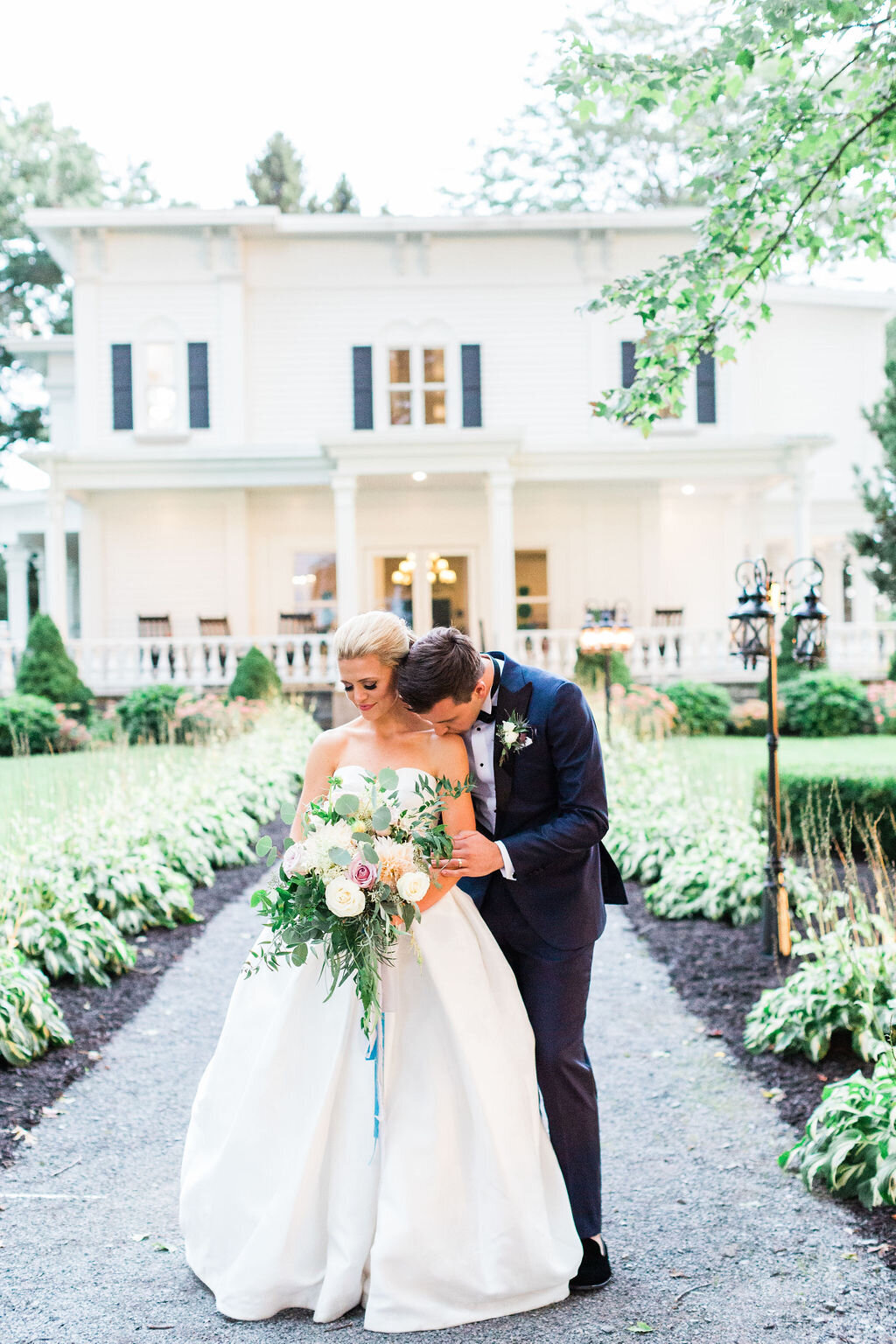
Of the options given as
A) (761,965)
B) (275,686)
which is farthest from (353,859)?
(275,686)

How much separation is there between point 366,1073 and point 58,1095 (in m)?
2.14

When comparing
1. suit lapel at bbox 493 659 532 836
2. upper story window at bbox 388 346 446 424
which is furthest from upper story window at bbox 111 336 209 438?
suit lapel at bbox 493 659 532 836

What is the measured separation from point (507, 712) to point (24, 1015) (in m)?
3.02

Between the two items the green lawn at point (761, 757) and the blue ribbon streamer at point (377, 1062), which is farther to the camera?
the green lawn at point (761, 757)

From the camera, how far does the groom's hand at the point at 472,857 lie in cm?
307

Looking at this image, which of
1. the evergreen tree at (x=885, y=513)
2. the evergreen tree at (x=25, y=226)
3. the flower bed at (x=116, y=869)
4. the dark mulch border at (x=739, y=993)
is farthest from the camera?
the evergreen tree at (x=25, y=226)

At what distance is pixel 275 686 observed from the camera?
16.2m

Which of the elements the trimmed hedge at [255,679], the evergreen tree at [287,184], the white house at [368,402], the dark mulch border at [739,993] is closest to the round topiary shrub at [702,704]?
the white house at [368,402]

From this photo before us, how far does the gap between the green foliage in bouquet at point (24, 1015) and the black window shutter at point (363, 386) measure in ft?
49.3

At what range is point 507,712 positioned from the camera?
323cm

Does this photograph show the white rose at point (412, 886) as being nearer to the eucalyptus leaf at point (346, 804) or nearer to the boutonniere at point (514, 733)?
the eucalyptus leaf at point (346, 804)

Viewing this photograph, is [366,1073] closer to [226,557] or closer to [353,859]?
[353,859]

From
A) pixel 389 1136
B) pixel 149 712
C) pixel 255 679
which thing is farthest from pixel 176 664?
pixel 389 1136

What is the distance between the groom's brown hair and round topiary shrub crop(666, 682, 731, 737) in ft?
42.2
